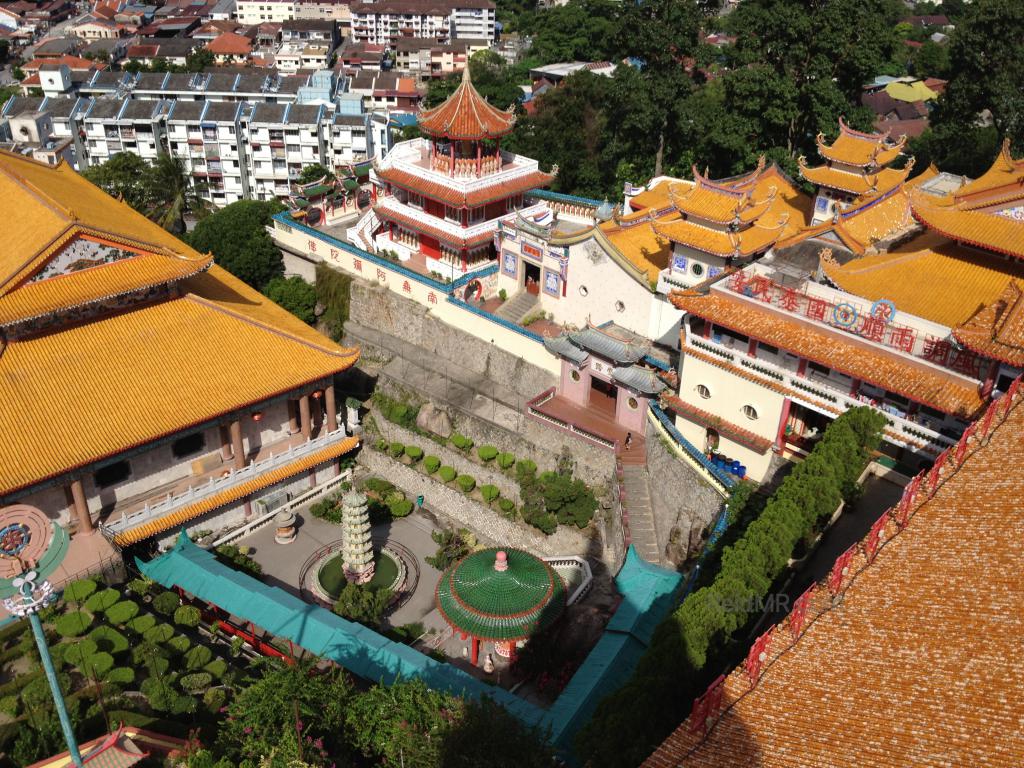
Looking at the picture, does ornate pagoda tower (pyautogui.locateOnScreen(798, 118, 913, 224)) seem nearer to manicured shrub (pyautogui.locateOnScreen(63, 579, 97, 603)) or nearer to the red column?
the red column

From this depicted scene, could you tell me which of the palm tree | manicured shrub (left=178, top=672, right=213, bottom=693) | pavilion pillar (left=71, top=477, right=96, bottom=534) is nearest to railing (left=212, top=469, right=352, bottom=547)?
pavilion pillar (left=71, top=477, right=96, bottom=534)

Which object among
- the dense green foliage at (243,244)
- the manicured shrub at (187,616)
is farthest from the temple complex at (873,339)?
the dense green foliage at (243,244)

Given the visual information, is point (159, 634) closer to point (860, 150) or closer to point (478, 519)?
point (478, 519)

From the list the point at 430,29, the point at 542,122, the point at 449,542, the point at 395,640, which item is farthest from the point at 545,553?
the point at 430,29

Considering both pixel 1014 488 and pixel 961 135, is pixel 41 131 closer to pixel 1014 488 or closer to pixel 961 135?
pixel 961 135

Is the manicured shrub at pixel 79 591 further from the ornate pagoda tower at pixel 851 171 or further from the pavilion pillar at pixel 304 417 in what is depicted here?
the ornate pagoda tower at pixel 851 171
